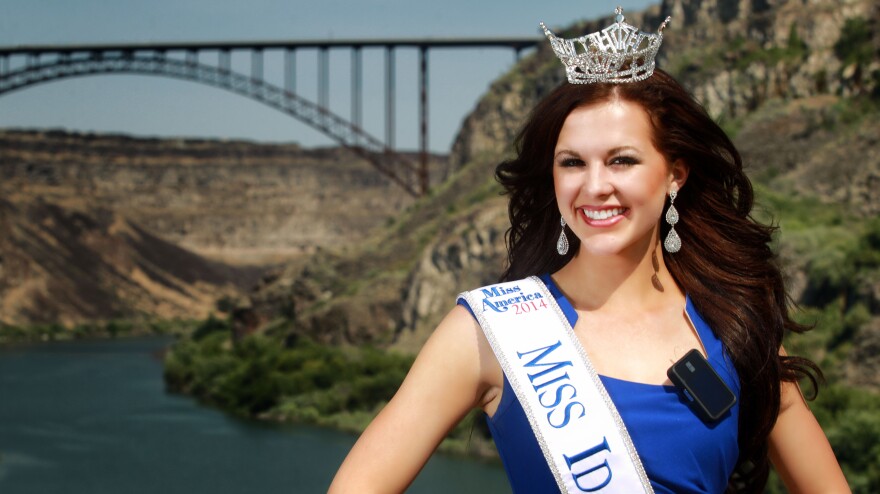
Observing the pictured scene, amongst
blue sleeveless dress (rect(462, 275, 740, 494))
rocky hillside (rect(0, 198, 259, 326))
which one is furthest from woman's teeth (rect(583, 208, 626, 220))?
rocky hillside (rect(0, 198, 259, 326))

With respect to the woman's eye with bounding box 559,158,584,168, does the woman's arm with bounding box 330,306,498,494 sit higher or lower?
lower

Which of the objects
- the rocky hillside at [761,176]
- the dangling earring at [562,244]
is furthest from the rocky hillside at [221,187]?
the dangling earring at [562,244]

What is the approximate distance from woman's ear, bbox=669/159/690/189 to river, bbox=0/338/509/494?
20.6 metres

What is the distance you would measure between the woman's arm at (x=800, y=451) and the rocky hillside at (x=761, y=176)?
1990cm

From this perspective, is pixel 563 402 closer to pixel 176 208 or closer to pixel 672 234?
pixel 672 234

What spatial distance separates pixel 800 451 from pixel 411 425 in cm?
72

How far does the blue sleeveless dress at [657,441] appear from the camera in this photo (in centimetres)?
222

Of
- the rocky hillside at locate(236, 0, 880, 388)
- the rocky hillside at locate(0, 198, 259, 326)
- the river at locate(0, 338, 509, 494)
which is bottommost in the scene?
the rocky hillside at locate(0, 198, 259, 326)

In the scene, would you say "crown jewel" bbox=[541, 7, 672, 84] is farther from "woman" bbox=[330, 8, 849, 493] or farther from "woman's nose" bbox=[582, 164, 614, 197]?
"woman's nose" bbox=[582, 164, 614, 197]

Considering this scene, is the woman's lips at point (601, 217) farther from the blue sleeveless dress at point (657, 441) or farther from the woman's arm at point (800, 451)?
the woman's arm at point (800, 451)

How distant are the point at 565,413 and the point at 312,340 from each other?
1392 inches

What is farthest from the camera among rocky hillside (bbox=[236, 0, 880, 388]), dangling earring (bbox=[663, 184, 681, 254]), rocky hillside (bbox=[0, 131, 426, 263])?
rocky hillside (bbox=[0, 131, 426, 263])

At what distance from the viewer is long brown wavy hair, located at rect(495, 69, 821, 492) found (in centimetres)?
237

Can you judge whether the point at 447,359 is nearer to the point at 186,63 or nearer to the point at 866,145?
the point at 866,145
